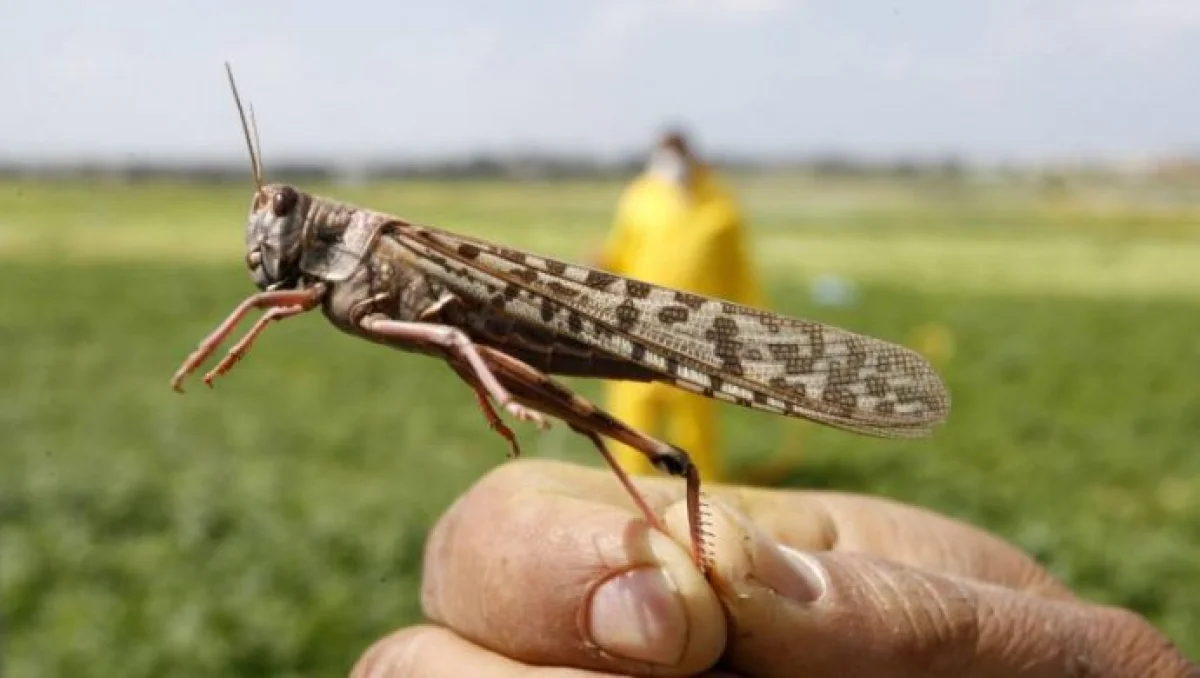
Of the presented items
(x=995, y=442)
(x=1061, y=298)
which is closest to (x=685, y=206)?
(x=995, y=442)

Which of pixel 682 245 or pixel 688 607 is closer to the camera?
pixel 688 607

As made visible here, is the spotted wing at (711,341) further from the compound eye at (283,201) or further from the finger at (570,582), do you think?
the finger at (570,582)

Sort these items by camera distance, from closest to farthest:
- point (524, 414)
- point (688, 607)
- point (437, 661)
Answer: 1. point (524, 414)
2. point (688, 607)
3. point (437, 661)

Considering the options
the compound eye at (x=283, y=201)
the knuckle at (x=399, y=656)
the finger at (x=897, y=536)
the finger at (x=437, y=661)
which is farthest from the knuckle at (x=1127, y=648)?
the compound eye at (x=283, y=201)

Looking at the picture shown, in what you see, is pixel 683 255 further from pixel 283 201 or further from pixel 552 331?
pixel 283 201

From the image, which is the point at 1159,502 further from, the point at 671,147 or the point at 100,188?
the point at 100,188

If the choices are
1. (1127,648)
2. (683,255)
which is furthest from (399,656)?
(683,255)

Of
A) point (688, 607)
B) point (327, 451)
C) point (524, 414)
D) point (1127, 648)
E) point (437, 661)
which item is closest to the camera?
point (524, 414)
